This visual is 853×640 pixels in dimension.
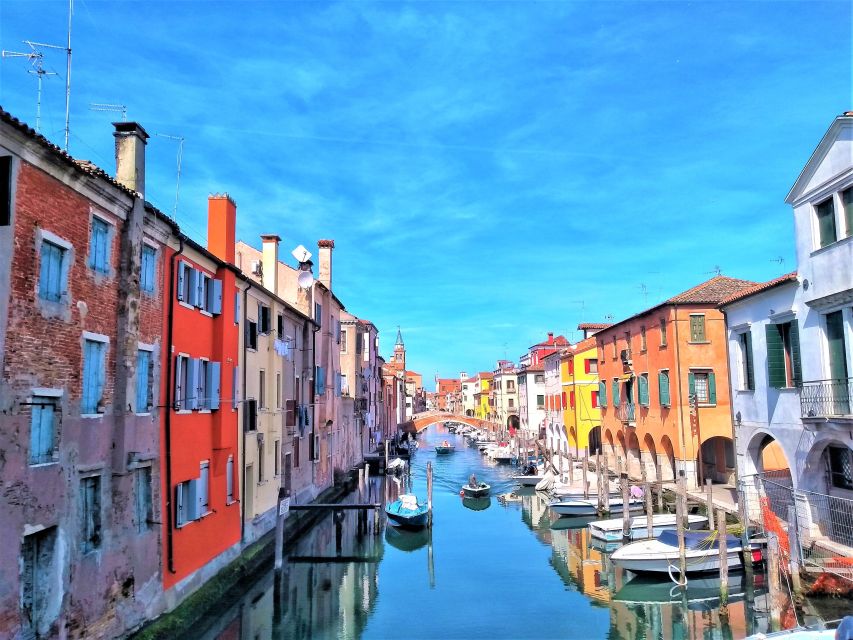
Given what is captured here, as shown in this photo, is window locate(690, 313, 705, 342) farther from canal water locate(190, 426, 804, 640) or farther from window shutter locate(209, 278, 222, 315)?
window shutter locate(209, 278, 222, 315)

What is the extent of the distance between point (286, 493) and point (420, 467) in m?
44.1

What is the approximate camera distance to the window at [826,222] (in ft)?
56.7

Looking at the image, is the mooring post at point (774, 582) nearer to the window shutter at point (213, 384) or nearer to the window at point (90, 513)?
the window at point (90, 513)

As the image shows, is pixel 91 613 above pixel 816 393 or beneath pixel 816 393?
beneath

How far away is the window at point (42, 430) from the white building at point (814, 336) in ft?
57.9

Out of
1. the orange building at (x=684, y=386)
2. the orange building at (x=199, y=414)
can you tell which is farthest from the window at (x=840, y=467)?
the orange building at (x=199, y=414)

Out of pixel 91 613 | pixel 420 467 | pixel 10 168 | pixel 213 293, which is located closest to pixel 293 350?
pixel 213 293

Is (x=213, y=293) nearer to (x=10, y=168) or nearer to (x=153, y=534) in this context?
(x=153, y=534)

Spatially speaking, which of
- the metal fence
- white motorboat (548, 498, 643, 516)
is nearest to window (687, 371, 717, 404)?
white motorboat (548, 498, 643, 516)

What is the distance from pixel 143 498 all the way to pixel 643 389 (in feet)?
88.5

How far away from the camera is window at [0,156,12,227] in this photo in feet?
32.3

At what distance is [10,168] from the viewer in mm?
9992

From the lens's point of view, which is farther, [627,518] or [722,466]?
[722,466]

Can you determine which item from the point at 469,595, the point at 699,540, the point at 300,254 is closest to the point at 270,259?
the point at 300,254
